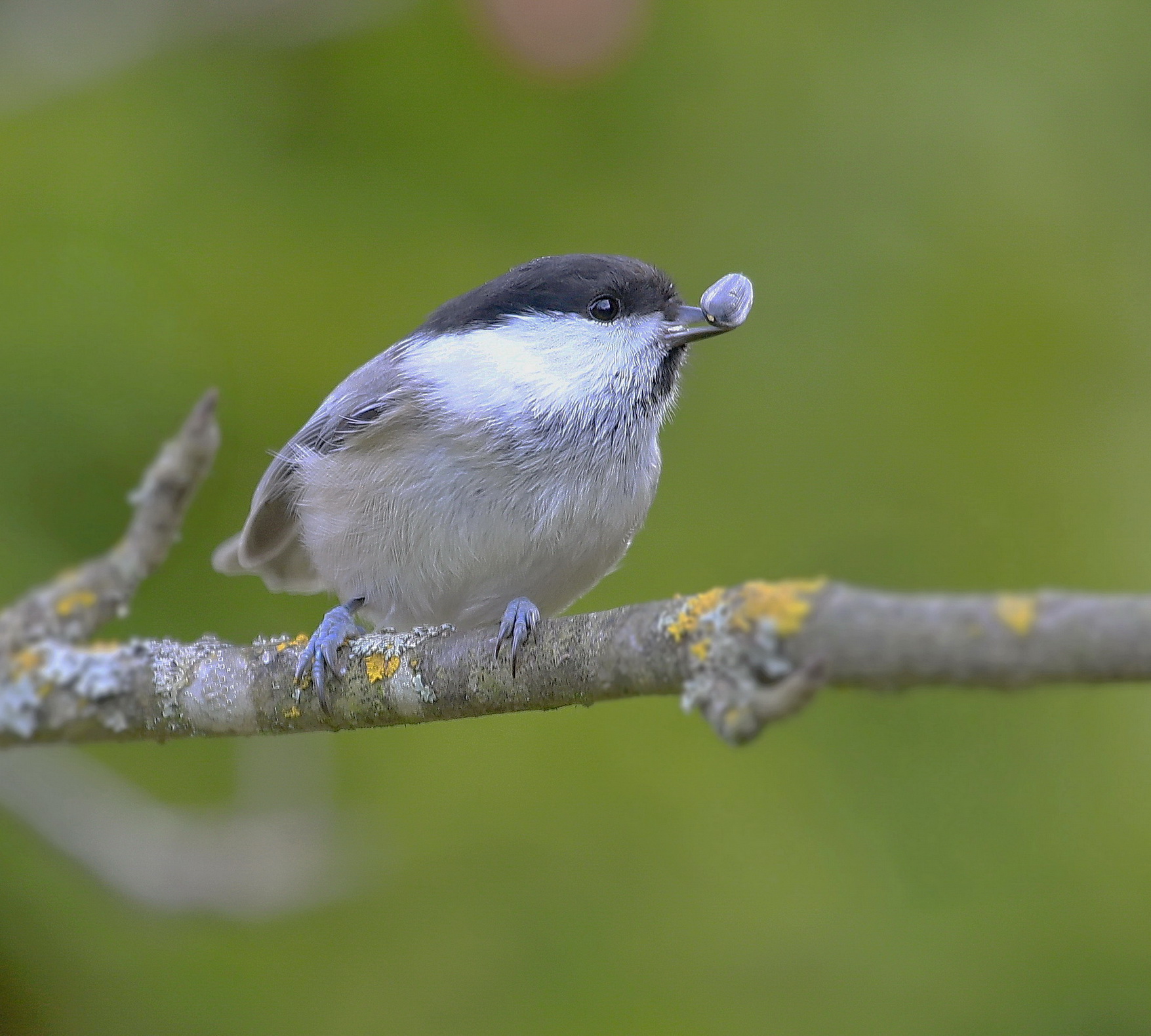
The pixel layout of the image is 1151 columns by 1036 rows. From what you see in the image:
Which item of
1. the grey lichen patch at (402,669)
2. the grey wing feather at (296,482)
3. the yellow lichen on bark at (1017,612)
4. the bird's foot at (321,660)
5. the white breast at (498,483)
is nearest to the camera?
the yellow lichen on bark at (1017,612)

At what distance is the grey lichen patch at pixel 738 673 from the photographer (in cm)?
87

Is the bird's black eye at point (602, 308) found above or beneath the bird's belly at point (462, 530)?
above

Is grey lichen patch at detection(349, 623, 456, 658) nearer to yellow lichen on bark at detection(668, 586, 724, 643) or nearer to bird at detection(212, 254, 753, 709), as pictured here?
bird at detection(212, 254, 753, 709)

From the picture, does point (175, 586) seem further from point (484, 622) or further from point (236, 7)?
point (236, 7)

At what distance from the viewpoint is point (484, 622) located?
1936mm

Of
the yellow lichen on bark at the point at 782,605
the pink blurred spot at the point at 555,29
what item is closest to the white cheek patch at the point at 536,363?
the yellow lichen on bark at the point at 782,605

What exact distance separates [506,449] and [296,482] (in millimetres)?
565

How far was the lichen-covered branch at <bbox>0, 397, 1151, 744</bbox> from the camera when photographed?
82cm

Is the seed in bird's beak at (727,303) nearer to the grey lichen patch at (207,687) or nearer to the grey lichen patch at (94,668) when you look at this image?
the grey lichen patch at (207,687)

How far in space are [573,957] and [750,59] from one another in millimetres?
2114

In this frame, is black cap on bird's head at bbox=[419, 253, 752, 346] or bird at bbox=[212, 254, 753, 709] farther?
black cap on bird's head at bbox=[419, 253, 752, 346]

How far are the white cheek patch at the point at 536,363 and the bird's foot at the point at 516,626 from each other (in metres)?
0.35

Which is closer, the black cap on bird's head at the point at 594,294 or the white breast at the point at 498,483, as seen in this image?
the white breast at the point at 498,483

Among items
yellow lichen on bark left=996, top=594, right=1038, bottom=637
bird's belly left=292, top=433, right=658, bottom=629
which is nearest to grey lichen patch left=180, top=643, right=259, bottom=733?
bird's belly left=292, top=433, right=658, bottom=629
